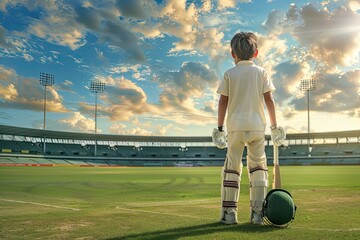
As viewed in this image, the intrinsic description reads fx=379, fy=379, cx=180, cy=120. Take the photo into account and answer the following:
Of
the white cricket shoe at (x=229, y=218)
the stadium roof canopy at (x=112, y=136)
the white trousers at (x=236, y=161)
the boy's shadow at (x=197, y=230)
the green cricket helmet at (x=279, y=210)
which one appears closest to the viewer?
the boy's shadow at (x=197, y=230)

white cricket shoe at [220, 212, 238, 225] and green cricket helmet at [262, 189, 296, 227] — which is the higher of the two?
green cricket helmet at [262, 189, 296, 227]

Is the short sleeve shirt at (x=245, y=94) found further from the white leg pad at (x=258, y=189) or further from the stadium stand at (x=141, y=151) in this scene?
the stadium stand at (x=141, y=151)

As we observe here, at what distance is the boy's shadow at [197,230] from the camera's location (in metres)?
5.27

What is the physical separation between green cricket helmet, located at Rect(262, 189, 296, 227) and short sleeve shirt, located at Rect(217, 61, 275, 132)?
1170mm

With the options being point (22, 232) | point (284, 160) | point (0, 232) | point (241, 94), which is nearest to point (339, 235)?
point (241, 94)

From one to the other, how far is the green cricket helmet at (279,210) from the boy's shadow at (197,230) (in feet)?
0.50

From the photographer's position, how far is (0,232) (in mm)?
5699

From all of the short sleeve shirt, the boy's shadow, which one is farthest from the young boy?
the boy's shadow

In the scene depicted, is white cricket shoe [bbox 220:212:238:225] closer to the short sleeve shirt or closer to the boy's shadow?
the boy's shadow

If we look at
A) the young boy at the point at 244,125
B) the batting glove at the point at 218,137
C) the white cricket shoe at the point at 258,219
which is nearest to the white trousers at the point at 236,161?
the young boy at the point at 244,125

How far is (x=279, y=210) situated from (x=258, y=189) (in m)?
0.67

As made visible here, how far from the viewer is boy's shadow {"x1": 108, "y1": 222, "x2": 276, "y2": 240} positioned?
208 inches

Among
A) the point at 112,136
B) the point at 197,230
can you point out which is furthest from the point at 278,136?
the point at 112,136

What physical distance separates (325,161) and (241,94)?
287 ft
